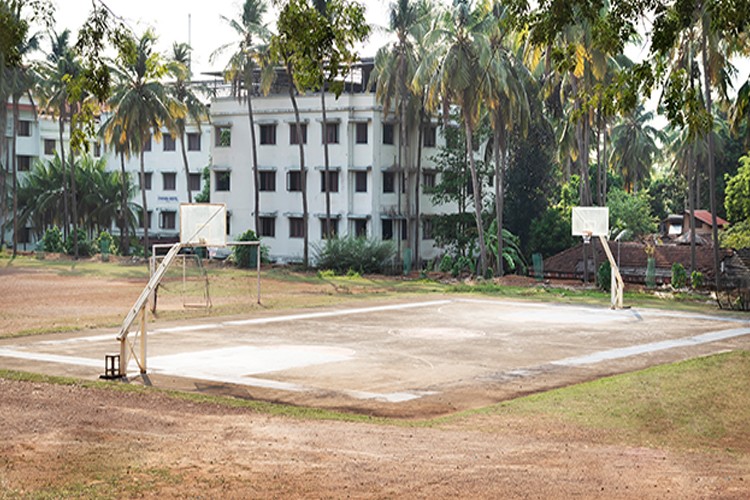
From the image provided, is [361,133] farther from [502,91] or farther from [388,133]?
[502,91]

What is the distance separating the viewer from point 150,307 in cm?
3372

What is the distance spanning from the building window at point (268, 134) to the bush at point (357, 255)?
1014 centimetres

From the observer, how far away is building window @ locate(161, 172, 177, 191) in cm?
7162

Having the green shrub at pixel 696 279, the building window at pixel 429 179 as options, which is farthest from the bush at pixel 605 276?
the building window at pixel 429 179

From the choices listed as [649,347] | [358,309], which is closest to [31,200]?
[358,309]

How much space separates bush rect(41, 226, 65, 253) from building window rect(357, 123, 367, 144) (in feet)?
68.7

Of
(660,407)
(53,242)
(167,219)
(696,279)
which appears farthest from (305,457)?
(167,219)

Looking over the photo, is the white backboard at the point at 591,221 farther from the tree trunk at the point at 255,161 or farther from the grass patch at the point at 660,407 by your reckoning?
the tree trunk at the point at 255,161

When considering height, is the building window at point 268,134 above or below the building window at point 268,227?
above

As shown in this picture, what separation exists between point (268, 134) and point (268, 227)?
17.5ft

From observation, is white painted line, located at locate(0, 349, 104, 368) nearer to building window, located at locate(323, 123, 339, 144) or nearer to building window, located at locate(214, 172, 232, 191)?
building window, located at locate(323, 123, 339, 144)

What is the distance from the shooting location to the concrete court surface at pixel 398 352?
62.1 ft

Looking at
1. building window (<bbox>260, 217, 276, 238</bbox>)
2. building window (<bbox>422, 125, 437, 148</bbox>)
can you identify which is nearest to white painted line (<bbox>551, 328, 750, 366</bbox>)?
building window (<bbox>422, 125, 437, 148</bbox>)

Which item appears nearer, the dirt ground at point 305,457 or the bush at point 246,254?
the dirt ground at point 305,457
